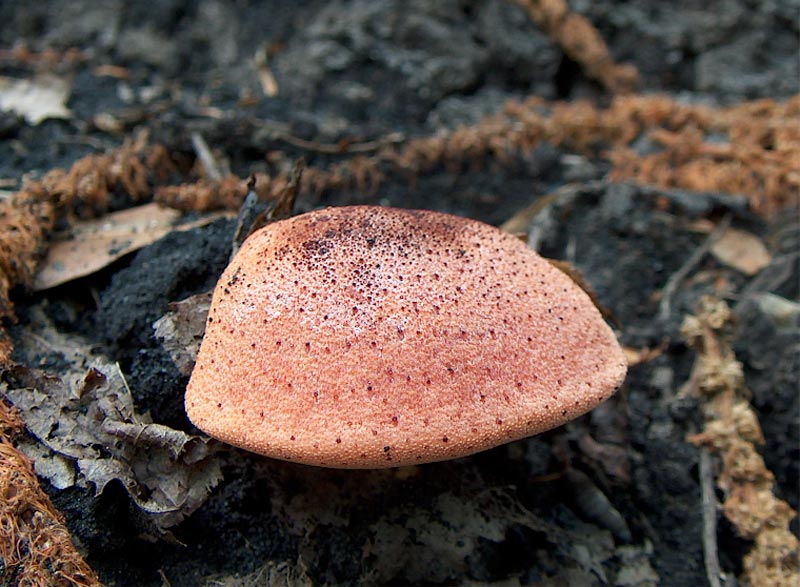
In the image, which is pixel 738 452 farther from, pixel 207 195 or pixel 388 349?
pixel 207 195

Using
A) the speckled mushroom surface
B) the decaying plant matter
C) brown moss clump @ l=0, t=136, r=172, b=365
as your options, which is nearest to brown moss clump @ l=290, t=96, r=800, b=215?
the decaying plant matter

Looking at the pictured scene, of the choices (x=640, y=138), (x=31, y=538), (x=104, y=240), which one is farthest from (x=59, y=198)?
(x=640, y=138)

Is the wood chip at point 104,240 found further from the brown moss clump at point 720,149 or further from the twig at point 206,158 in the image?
the brown moss clump at point 720,149

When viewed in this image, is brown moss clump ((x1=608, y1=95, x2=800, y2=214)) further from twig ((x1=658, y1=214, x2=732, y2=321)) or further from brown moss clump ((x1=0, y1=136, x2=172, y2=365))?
brown moss clump ((x1=0, y1=136, x2=172, y2=365))

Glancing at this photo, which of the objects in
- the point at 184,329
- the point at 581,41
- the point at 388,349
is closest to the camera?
the point at 388,349

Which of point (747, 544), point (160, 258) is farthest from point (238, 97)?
point (747, 544)

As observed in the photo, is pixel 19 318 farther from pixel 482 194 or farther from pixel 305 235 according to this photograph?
pixel 482 194
